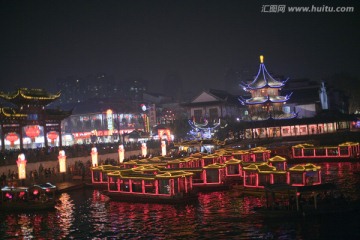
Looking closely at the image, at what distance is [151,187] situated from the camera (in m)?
27.9

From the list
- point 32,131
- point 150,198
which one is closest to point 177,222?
point 150,198

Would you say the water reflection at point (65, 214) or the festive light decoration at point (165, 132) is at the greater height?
the festive light decoration at point (165, 132)

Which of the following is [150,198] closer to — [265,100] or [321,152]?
[321,152]

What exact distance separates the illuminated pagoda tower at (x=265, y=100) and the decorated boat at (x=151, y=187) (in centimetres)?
3778

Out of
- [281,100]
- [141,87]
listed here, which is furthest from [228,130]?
[141,87]

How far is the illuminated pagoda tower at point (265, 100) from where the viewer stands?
215 feet

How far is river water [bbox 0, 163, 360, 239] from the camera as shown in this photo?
762 inches

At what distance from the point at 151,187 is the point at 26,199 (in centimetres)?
853

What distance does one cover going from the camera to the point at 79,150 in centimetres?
4744

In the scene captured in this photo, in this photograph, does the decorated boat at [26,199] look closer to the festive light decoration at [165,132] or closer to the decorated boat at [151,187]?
the decorated boat at [151,187]

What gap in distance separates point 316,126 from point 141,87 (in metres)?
121

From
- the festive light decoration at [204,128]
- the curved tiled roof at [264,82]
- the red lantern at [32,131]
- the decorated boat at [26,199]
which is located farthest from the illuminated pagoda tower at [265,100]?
the decorated boat at [26,199]

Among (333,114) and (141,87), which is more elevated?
(141,87)

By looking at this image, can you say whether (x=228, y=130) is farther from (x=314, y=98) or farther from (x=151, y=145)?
(x=314, y=98)
